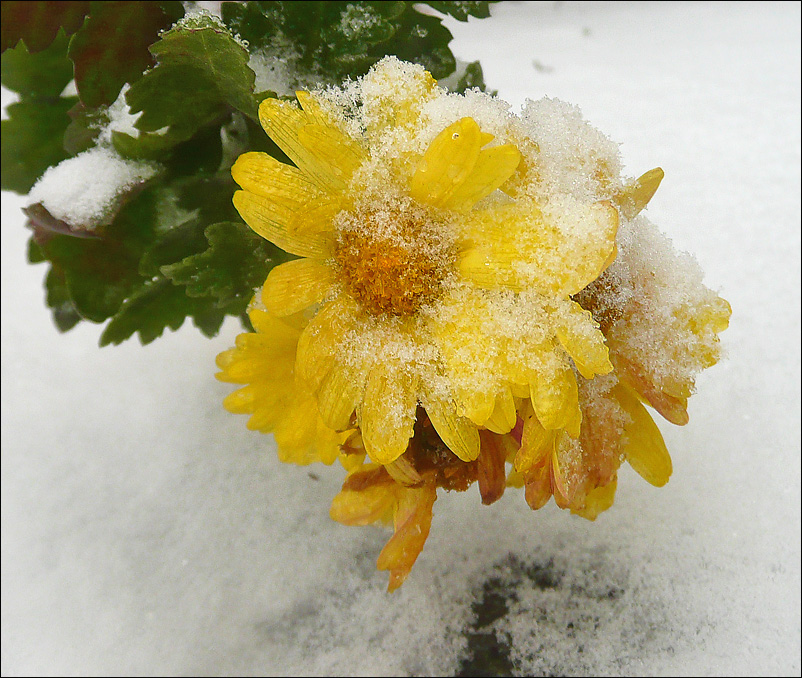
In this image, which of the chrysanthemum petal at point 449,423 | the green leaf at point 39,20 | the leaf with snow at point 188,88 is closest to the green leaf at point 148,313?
the leaf with snow at point 188,88

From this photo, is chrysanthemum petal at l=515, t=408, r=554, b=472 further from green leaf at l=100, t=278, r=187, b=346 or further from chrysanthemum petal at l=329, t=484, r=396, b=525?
green leaf at l=100, t=278, r=187, b=346

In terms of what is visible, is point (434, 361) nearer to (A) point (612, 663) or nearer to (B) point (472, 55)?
(A) point (612, 663)

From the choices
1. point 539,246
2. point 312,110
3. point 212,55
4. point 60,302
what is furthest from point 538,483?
point 60,302

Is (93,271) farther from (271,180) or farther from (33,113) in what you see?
(271,180)

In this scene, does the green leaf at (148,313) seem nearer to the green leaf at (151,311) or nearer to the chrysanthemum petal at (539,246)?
the green leaf at (151,311)

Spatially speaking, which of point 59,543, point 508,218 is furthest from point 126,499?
point 508,218

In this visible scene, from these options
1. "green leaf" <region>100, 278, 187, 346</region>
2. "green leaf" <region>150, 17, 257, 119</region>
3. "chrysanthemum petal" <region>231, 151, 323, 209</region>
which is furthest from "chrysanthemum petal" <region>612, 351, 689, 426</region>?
"green leaf" <region>100, 278, 187, 346</region>

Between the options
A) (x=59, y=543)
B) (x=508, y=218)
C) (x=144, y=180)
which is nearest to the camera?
(x=508, y=218)
